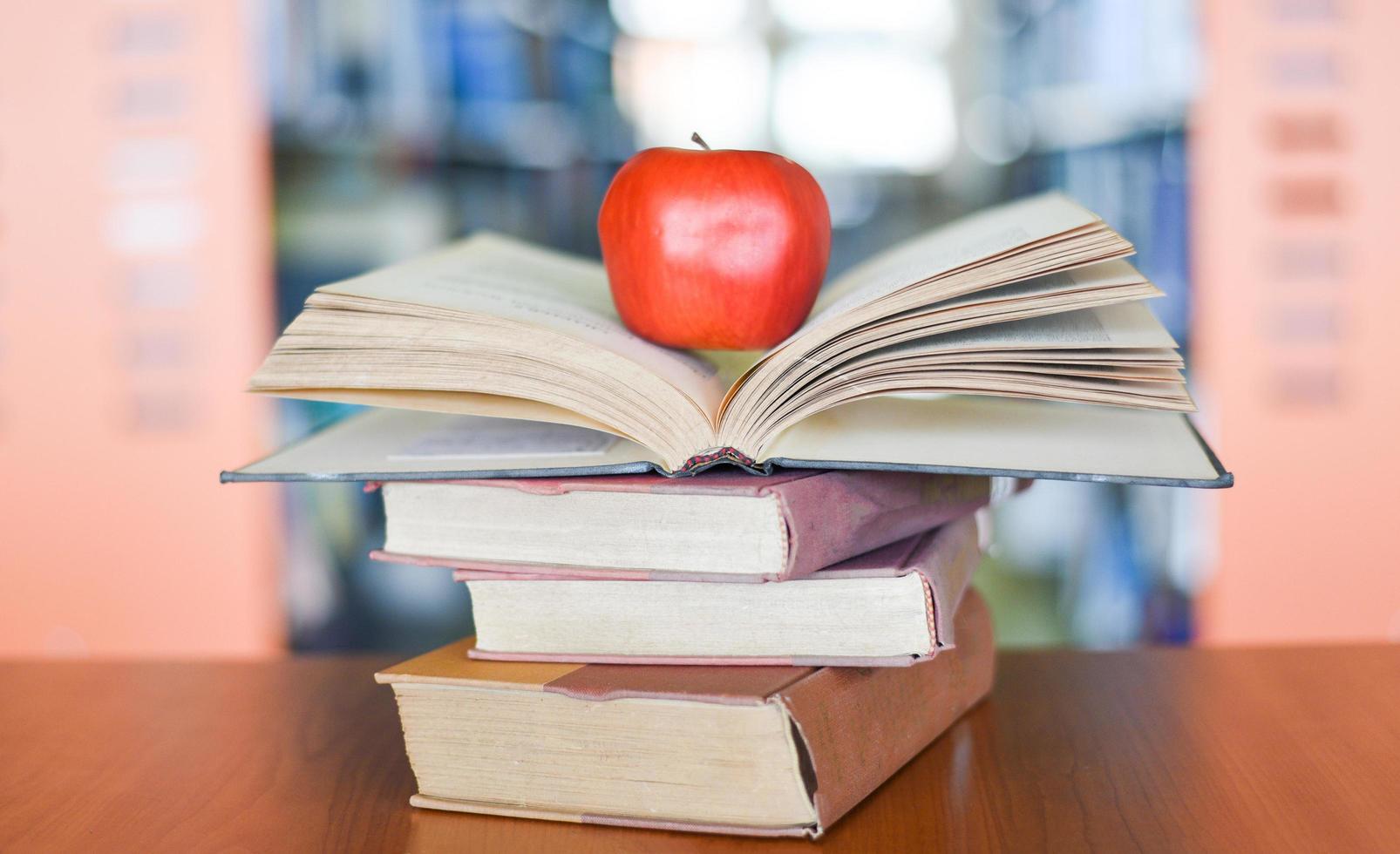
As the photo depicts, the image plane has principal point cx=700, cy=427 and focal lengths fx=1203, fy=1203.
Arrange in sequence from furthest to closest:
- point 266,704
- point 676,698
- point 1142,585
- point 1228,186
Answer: point 1142,585
point 1228,186
point 266,704
point 676,698

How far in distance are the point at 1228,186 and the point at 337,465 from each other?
1953 millimetres

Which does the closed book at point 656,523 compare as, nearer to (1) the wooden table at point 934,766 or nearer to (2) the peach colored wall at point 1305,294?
(1) the wooden table at point 934,766

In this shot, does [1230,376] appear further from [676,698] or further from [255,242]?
[676,698]

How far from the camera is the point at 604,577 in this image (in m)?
0.53

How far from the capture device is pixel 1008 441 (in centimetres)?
53

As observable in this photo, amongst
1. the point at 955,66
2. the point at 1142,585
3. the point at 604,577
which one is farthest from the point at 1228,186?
the point at 604,577

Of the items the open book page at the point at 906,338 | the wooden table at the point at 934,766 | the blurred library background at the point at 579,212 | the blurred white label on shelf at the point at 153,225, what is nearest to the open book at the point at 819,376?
the open book page at the point at 906,338

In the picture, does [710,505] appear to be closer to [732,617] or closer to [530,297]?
[732,617]

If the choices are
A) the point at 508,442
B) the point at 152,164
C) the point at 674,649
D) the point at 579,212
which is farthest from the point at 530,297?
the point at 152,164

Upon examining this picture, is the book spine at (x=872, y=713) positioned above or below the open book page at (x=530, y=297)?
below

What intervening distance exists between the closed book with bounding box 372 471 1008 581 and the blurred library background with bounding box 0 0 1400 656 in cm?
168

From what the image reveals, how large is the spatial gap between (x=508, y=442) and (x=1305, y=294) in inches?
76.0

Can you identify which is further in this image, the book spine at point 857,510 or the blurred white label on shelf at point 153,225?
the blurred white label on shelf at point 153,225

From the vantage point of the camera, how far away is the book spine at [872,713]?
48cm
